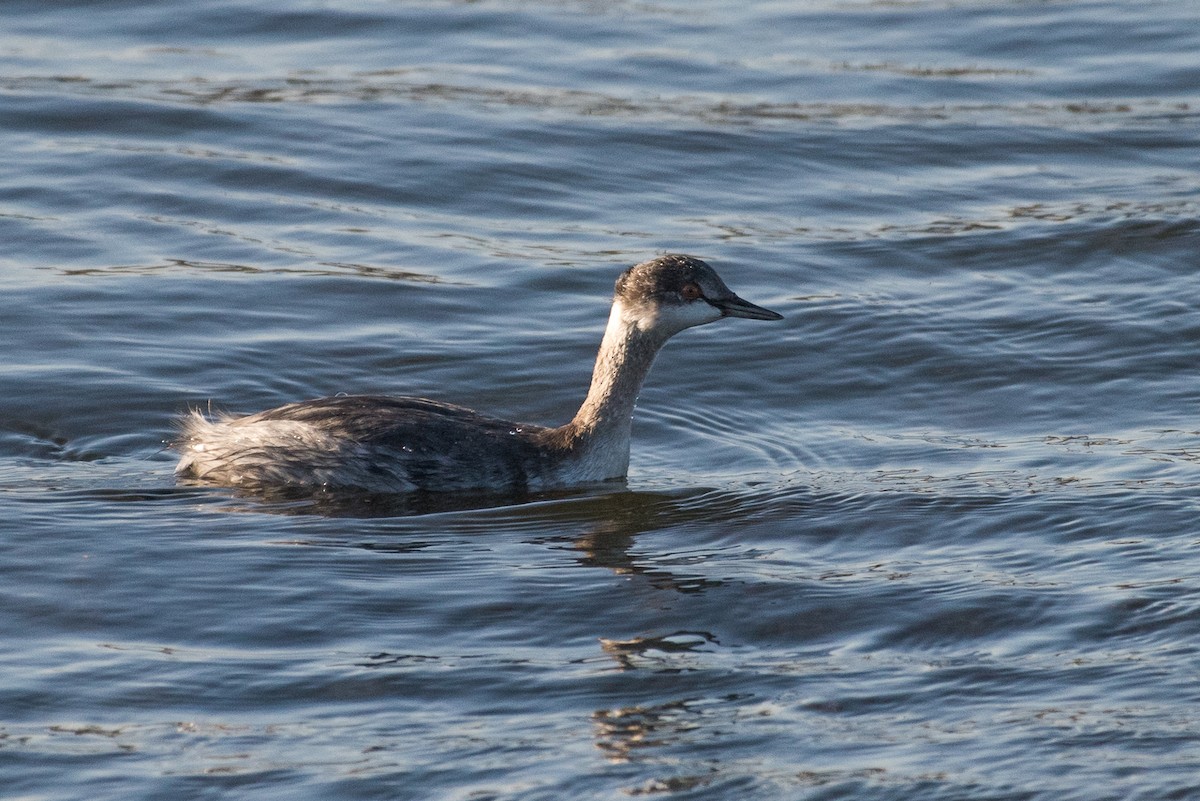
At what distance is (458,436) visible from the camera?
9.48 meters

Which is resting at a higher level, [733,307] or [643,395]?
[733,307]

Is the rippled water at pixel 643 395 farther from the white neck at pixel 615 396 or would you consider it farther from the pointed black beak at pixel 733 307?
the pointed black beak at pixel 733 307

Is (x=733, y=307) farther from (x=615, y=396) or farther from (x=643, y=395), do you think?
(x=643, y=395)

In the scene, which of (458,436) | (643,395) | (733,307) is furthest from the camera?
(643,395)

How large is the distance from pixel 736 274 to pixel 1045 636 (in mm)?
6154

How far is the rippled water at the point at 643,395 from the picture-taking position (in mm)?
6625

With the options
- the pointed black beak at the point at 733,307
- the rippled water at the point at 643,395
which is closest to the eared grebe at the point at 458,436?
the pointed black beak at the point at 733,307

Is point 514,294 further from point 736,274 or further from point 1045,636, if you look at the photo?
point 1045,636

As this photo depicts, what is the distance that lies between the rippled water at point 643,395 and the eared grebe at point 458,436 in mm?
171

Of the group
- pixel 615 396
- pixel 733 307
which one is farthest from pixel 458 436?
pixel 733 307

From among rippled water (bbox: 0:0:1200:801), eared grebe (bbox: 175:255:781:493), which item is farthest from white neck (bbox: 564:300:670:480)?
rippled water (bbox: 0:0:1200:801)

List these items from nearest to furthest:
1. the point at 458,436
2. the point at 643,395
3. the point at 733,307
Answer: the point at 458,436
the point at 733,307
the point at 643,395

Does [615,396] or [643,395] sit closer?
[615,396]

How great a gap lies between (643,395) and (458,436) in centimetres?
197
